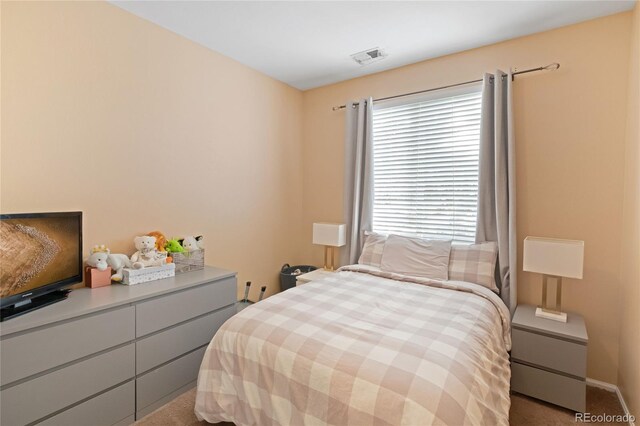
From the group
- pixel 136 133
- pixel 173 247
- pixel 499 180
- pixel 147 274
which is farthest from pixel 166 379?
pixel 499 180

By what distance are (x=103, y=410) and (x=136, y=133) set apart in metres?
1.82

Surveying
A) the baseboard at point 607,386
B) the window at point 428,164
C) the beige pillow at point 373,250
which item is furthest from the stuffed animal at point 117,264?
the baseboard at point 607,386

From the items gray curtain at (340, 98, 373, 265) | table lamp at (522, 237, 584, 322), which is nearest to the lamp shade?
table lamp at (522, 237, 584, 322)

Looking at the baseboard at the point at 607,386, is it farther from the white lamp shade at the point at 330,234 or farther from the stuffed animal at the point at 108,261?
the stuffed animal at the point at 108,261

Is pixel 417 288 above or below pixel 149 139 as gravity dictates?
below

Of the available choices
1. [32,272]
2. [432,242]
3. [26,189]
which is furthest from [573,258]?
[26,189]

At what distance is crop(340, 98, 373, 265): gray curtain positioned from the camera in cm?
322

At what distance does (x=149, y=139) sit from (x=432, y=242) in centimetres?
251

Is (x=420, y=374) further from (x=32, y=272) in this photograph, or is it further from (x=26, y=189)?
(x=26, y=189)

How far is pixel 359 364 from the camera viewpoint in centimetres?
129

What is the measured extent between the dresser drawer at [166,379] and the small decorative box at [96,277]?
646 mm

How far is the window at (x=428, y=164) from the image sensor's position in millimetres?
2756

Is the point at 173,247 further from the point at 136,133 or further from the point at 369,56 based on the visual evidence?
the point at 369,56

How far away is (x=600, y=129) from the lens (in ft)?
7.29
